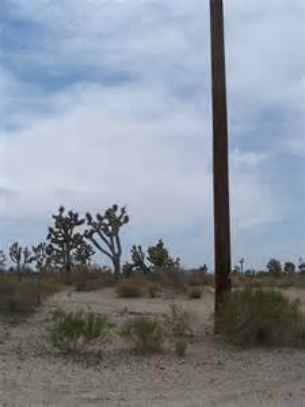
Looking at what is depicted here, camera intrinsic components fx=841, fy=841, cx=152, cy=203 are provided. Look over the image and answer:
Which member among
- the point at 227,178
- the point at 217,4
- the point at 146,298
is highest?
the point at 217,4

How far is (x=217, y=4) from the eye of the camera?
20266 millimetres

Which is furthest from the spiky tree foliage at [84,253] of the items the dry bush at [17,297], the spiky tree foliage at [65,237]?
the dry bush at [17,297]

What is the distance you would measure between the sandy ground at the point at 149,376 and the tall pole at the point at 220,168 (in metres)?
1.50

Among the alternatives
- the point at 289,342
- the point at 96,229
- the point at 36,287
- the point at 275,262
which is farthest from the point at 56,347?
the point at 275,262

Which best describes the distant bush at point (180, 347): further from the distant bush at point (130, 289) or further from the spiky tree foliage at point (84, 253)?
the spiky tree foliage at point (84, 253)

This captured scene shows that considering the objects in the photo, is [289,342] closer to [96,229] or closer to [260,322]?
[260,322]

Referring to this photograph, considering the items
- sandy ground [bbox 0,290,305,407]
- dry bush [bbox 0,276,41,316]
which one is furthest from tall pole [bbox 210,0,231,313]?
dry bush [bbox 0,276,41,316]

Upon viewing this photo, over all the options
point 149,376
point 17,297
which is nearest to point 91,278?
point 17,297

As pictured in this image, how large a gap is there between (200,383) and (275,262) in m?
46.7

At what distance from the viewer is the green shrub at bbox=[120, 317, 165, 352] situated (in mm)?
17141

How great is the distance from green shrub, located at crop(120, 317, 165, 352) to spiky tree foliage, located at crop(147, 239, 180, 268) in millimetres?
32183

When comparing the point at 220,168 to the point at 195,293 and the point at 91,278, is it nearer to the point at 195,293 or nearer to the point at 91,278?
the point at 195,293

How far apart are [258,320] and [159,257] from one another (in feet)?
109

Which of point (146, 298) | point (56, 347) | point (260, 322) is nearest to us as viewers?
point (56, 347)
